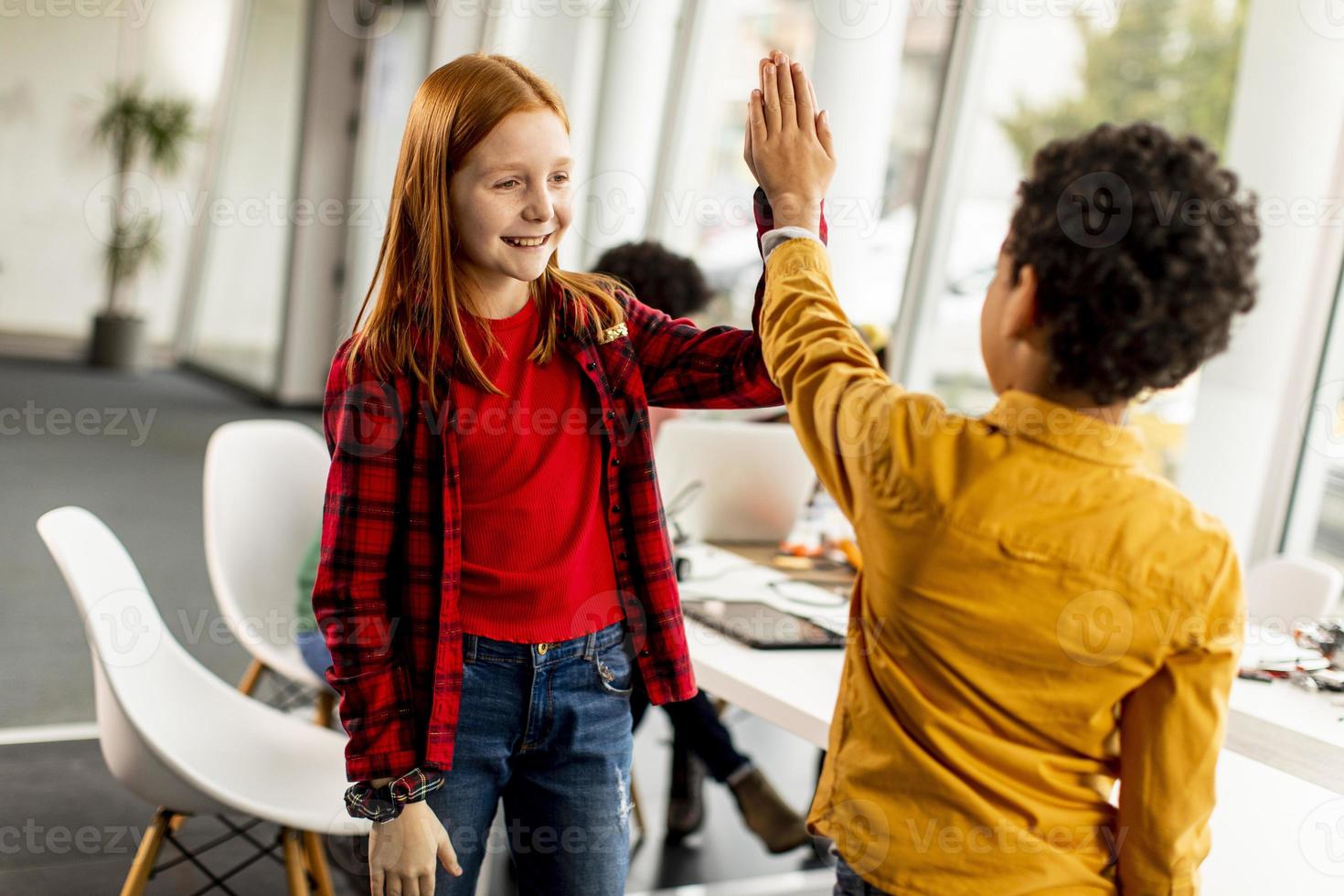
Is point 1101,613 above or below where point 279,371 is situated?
above

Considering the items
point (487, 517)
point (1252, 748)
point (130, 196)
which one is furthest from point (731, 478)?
point (130, 196)

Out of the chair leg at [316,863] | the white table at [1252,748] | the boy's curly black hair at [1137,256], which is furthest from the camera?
the chair leg at [316,863]

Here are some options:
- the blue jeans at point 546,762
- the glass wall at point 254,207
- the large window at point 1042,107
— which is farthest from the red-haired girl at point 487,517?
the glass wall at point 254,207

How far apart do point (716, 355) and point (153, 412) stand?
7528 millimetres


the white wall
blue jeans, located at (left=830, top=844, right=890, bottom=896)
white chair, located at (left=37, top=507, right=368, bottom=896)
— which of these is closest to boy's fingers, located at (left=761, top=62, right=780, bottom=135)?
blue jeans, located at (left=830, top=844, right=890, bottom=896)

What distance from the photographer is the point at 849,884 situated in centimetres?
113

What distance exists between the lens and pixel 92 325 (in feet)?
31.2

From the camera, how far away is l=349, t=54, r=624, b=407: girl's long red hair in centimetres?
135

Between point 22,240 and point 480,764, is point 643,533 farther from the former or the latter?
point 22,240

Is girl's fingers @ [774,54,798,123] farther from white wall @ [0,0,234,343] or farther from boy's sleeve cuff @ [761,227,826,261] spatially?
white wall @ [0,0,234,343]

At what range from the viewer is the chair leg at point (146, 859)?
79.7 inches

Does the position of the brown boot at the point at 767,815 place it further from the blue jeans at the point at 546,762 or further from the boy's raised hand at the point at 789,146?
the boy's raised hand at the point at 789,146

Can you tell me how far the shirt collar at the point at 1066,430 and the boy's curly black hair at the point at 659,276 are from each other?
5.89 ft

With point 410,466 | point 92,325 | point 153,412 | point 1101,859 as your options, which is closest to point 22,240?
point 92,325
